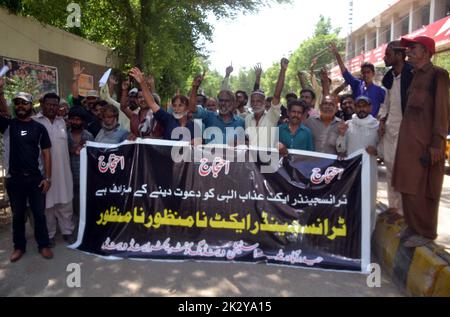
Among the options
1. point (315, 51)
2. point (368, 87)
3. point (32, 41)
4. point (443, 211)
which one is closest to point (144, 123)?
point (368, 87)

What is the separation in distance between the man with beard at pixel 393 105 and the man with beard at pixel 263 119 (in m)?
1.29

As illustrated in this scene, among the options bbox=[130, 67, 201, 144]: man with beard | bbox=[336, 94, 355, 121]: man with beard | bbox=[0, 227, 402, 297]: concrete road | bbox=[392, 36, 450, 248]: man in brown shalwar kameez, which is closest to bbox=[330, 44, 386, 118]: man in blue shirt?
bbox=[336, 94, 355, 121]: man with beard

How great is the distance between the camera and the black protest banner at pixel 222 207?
4516 millimetres

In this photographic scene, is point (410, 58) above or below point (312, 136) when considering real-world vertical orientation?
above

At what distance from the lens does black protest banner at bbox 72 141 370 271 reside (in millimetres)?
4516

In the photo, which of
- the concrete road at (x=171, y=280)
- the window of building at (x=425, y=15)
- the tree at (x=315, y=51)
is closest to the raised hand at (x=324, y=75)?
the concrete road at (x=171, y=280)

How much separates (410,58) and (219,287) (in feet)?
9.79

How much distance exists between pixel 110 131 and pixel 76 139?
0.51 meters

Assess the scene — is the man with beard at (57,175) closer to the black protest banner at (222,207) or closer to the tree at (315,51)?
the black protest banner at (222,207)

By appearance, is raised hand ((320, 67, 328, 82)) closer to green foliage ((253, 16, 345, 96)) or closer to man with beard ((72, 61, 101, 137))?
man with beard ((72, 61, 101, 137))

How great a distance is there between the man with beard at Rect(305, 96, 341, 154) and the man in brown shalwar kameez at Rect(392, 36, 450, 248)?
1.11m

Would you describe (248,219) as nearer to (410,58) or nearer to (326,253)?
(326,253)
